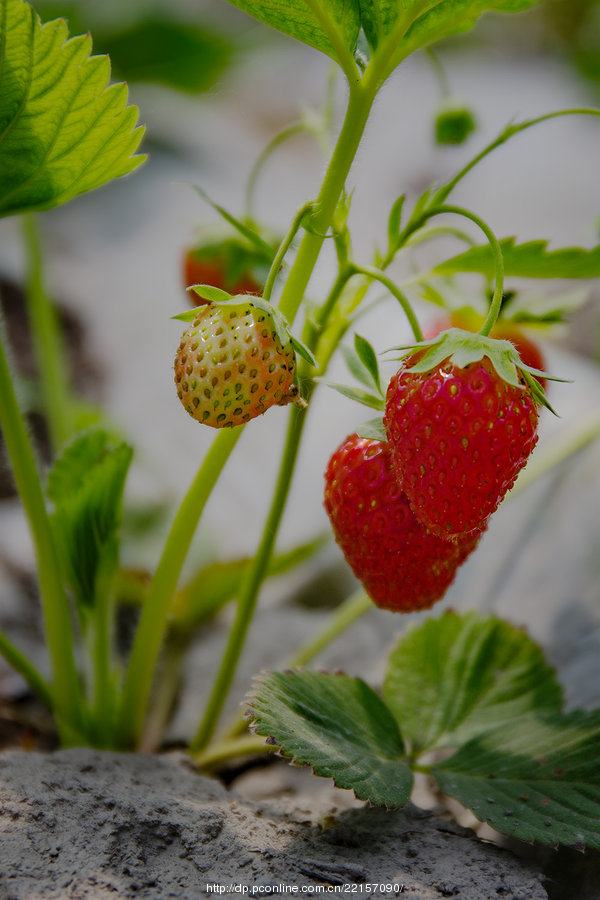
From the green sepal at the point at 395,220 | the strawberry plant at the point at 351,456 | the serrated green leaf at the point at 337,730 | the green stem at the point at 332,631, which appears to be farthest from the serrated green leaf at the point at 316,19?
the green stem at the point at 332,631

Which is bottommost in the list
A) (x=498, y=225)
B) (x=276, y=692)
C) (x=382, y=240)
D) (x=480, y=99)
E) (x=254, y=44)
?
(x=276, y=692)

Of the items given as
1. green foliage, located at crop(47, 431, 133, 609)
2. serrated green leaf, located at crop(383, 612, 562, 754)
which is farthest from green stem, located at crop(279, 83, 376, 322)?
serrated green leaf, located at crop(383, 612, 562, 754)

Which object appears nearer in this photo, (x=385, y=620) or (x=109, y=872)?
(x=109, y=872)

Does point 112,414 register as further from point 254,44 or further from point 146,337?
point 254,44

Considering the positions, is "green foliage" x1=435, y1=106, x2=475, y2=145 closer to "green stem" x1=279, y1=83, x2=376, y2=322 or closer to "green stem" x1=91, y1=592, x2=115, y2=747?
"green stem" x1=279, y1=83, x2=376, y2=322

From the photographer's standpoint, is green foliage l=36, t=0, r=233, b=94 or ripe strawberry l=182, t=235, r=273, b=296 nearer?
ripe strawberry l=182, t=235, r=273, b=296

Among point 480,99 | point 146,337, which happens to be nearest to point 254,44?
point 480,99

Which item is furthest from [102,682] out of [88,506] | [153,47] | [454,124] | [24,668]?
[153,47]
